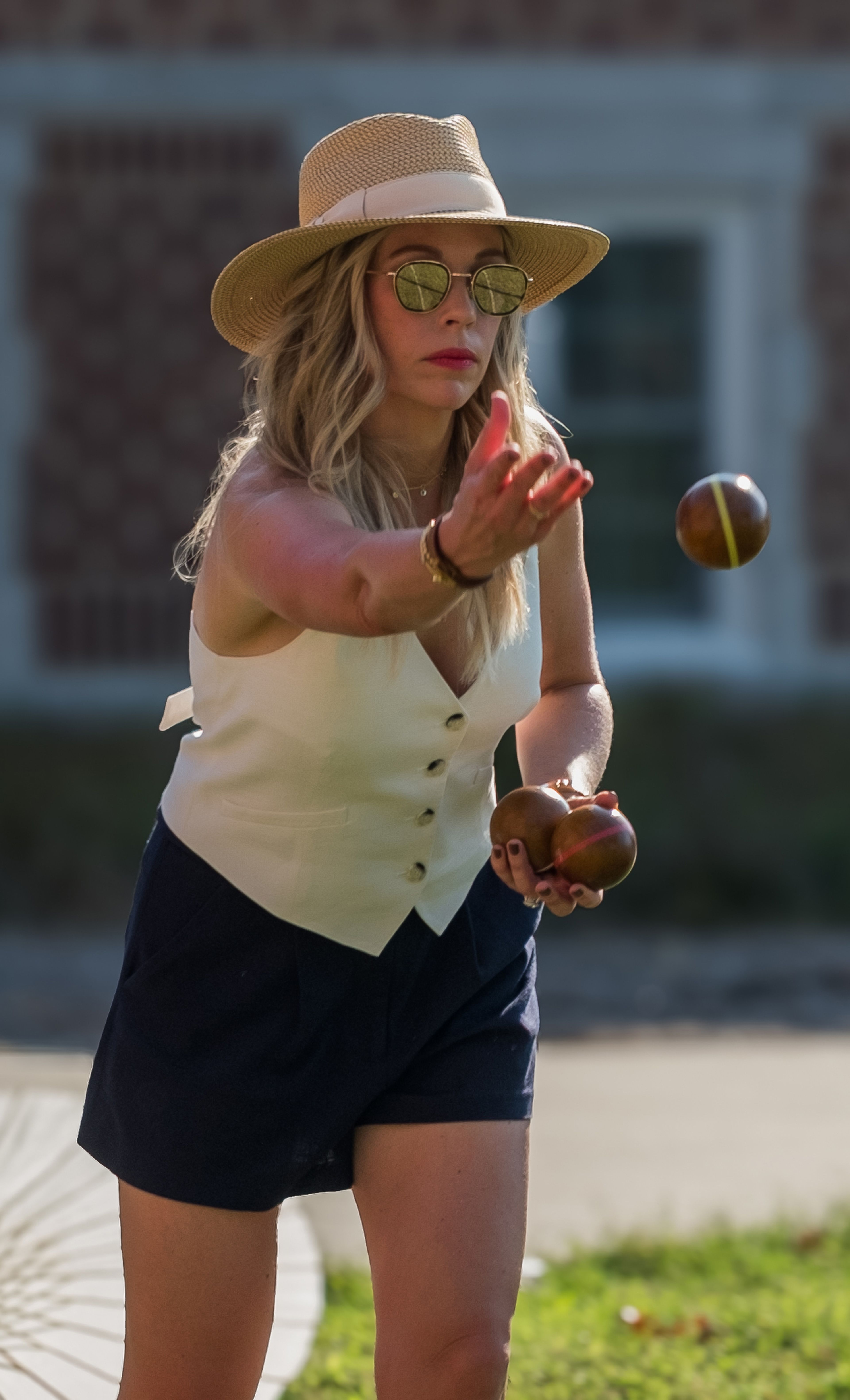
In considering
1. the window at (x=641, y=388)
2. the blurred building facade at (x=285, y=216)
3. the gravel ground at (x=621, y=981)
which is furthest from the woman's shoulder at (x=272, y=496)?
the window at (x=641, y=388)

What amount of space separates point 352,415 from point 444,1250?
1.06 metres

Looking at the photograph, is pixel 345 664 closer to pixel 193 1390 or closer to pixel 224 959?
pixel 224 959

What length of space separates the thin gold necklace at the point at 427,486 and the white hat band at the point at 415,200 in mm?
349

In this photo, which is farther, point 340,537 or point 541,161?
point 541,161

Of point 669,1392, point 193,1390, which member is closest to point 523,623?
point 193,1390

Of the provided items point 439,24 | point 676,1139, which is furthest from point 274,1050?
point 439,24

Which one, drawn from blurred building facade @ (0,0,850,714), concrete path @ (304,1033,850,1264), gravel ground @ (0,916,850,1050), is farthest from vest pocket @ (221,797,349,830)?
blurred building facade @ (0,0,850,714)

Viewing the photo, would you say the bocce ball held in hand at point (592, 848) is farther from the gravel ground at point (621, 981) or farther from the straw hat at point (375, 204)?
the gravel ground at point (621, 981)

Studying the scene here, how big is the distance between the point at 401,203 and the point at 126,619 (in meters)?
5.52

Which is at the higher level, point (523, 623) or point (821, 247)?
point (821, 247)

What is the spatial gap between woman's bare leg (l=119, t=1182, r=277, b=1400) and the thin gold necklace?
97 cm

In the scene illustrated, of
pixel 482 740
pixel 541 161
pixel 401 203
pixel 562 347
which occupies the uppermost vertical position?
pixel 541 161

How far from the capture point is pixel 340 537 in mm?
2020

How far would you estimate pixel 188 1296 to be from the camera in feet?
7.72
